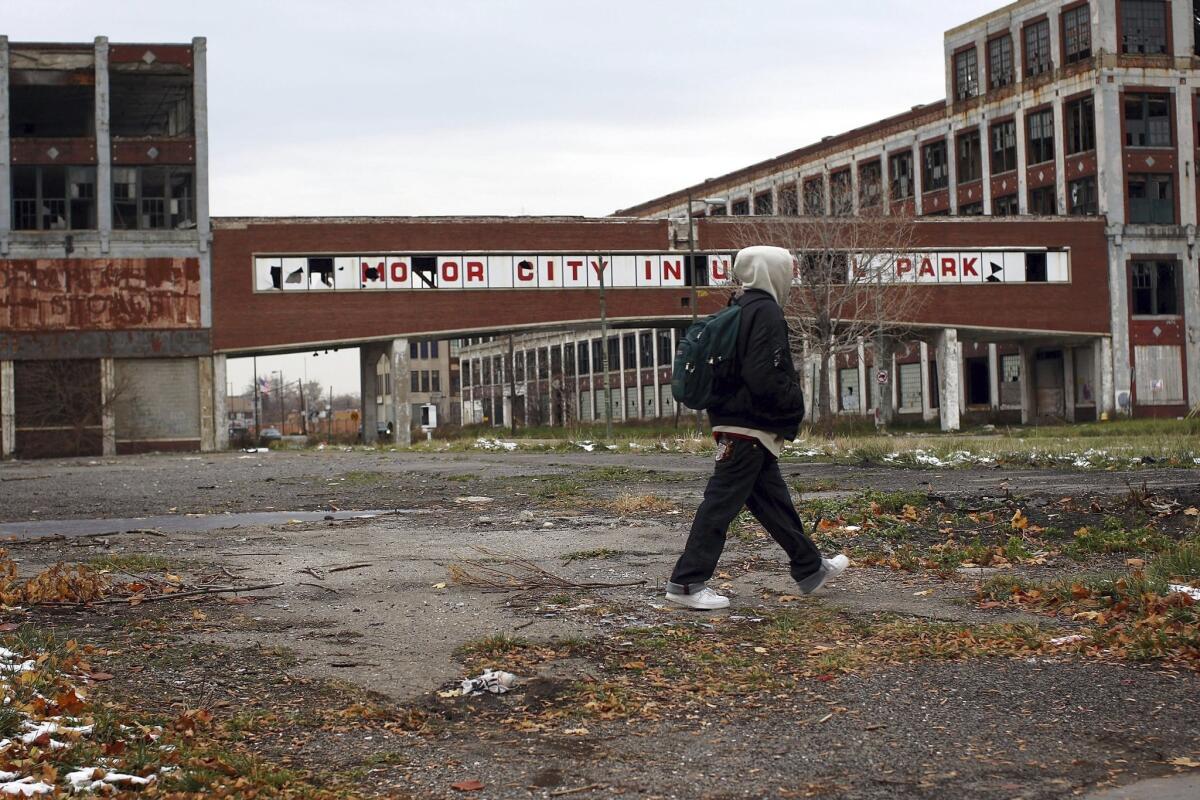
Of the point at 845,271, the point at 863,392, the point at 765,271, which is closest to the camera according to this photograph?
the point at 765,271


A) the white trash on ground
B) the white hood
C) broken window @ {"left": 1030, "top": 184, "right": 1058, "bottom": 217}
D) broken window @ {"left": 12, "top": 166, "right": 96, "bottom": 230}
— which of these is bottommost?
the white trash on ground

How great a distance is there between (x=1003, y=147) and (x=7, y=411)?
44868 millimetres

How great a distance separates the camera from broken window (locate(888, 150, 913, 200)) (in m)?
70.0

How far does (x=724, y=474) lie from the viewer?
730 cm

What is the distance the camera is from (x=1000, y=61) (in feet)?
206

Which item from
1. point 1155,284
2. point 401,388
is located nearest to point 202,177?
point 401,388

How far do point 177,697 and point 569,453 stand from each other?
26.8m

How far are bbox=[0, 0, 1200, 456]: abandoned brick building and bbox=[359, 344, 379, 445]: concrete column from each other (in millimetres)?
126

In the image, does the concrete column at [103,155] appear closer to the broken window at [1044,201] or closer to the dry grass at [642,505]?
the dry grass at [642,505]

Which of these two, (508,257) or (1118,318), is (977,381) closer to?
(1118,318)

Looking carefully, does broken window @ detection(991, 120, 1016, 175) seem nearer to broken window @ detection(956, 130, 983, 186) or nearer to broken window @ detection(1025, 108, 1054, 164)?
broken window @ detection(956, 130, 983, 186)

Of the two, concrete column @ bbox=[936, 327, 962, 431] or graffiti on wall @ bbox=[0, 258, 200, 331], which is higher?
graffiti on wall @ bbox=[0, 258, 200, 331]

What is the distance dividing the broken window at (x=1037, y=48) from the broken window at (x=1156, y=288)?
1038 centimetres

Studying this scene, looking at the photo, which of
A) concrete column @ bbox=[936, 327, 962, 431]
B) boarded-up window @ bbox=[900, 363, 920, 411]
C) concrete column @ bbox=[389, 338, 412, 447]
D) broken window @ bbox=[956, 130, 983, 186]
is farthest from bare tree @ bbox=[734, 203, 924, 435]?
boarded-up window @ bbox=[900, 363, 920, 411]
